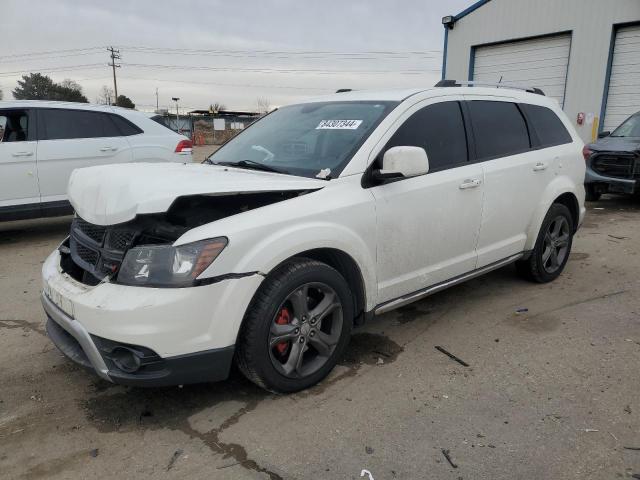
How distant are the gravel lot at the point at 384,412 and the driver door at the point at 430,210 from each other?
0.55 m

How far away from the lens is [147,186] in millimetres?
2598

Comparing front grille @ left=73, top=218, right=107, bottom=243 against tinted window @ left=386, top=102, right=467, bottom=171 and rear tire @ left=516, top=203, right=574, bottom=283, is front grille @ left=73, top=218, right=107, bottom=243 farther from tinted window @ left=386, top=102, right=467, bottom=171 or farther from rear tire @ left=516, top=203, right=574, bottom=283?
rear tire @ left=516, top=203, right=574, bottom=283

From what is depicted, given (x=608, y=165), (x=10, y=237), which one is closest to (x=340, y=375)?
(x=10, y=237)

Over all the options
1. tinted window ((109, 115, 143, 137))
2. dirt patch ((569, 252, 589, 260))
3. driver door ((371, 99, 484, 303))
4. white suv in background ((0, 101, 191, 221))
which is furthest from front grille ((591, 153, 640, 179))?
tinted window ((109, 115, 143, 137))

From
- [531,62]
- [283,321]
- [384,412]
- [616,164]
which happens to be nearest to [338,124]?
[283,321]

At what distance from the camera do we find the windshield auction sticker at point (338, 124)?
3477mm

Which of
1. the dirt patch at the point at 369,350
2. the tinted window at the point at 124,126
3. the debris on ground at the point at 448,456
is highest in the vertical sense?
the tinted window at the point at 124,126

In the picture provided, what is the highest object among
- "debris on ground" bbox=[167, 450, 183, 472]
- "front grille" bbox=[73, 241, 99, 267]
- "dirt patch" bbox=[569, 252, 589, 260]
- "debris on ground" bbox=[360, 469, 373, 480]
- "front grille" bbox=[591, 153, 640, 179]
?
"front grille" bbox=[591, 153, 640, 179]

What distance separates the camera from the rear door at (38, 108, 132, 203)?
22.1 feet

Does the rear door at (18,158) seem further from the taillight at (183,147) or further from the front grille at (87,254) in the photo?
the front grille at (87,254)

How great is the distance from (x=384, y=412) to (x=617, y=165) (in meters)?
8.74

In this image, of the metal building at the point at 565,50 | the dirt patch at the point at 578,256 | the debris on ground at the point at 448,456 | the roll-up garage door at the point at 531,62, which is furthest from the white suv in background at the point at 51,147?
the metal building at the point at 565,50

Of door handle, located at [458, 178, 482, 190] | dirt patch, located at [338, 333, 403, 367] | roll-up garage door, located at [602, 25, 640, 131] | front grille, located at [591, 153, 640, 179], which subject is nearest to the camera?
dirt patch, located at [338, 333, 403, 367]

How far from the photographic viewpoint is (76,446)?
2541 mm
